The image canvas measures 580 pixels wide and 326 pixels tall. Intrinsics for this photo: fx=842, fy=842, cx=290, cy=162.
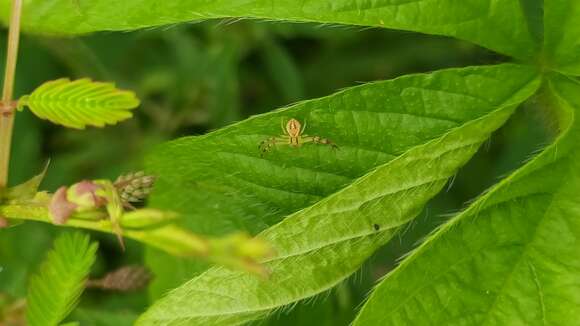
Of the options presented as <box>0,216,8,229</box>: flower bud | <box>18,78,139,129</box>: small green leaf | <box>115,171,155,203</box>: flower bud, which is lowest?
<box>0,216,8,229</box>: flower bud

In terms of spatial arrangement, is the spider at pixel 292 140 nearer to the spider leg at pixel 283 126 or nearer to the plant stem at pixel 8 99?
the spider leg at pixel 283 126

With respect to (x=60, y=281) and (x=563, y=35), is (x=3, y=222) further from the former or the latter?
(x=563, y=35)

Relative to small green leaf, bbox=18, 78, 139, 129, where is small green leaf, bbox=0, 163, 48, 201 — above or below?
below

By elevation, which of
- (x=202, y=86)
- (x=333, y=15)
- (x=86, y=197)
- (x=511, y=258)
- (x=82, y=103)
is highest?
(x=333, y=15)

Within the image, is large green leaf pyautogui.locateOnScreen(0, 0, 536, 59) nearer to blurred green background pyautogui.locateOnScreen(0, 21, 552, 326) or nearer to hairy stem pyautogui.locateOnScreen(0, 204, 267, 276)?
hairy stem pyautogui.locateOnScreen(0, 204, 267, 276)

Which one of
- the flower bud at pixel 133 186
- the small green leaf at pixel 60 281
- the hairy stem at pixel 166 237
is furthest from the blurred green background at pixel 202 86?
the hairy stem at pixel 166 237

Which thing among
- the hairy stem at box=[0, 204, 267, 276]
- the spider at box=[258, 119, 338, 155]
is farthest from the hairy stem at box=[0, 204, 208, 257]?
the spider at box=[258, 119, 338, 155]

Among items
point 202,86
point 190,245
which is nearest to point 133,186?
point 190,245
